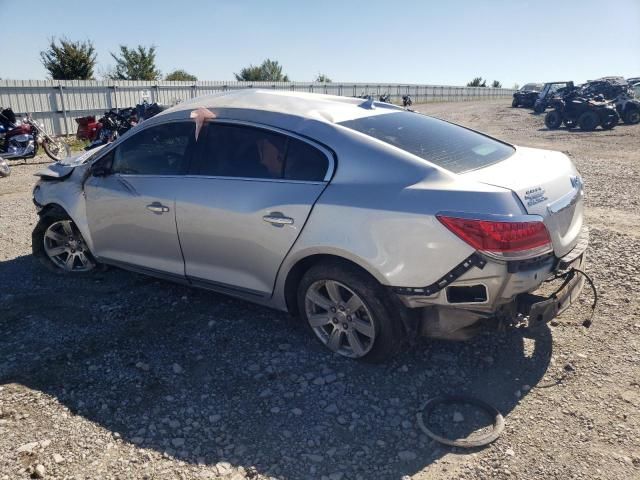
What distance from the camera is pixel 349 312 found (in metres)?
3.29

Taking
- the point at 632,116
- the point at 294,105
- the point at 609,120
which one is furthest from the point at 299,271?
the point at 632,116

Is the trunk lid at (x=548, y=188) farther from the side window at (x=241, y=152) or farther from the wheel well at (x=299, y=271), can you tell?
the side window at (x=241, y=152)

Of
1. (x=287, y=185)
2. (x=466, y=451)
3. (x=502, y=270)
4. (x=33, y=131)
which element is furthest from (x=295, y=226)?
(x=33, y=131)

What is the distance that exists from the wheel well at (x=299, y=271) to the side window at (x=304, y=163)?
19.9 inches

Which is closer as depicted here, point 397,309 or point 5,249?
point 397,309

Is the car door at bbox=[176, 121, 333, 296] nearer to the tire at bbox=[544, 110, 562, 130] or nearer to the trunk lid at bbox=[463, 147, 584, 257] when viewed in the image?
the trunk lid at bbox=[463, 147, 584, 257]

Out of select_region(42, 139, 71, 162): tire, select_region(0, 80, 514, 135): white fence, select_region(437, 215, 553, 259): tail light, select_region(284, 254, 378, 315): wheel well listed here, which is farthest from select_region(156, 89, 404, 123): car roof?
select_region(0, 80, 514, 135): white fence

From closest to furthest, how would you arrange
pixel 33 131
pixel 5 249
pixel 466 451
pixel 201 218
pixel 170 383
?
pixel 466 451 → pixel 170 383 → pixel 201 218 → pixel 5 249 → pixel 33 131

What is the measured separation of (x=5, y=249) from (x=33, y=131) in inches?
305

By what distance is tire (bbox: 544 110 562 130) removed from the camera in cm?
1970

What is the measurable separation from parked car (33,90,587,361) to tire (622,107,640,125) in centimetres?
2034

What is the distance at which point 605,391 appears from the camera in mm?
3051

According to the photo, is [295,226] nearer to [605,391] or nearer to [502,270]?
[502,270]

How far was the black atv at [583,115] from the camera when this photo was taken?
1855 cm
